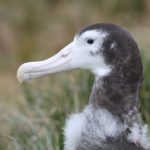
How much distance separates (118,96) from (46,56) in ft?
13.1

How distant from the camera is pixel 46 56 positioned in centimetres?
764

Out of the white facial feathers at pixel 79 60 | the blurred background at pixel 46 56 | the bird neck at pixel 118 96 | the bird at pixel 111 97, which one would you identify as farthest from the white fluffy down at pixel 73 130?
the blurred background at pixel 46 56

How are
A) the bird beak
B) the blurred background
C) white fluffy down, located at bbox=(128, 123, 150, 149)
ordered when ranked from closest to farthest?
white fluffy down, located at bbox=(128, 123, 150, 149), the bird beak, the blurred background

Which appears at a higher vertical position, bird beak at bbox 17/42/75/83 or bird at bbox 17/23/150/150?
bird beak at bbox 17/42/75/83

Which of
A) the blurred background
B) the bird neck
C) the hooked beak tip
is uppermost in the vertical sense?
the blurred background

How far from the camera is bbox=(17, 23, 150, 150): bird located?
12.0 feet

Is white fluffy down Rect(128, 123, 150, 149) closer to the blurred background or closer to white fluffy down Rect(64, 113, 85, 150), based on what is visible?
white fluffy down Rect(64, 113, 85, 150)

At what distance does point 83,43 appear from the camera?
3.79 m

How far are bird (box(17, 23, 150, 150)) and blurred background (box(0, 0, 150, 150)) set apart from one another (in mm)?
686

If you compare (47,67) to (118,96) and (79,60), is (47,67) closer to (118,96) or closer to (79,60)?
(79,60)

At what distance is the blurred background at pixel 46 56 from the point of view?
16.1 feet

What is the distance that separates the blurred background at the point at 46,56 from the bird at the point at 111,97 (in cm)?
69

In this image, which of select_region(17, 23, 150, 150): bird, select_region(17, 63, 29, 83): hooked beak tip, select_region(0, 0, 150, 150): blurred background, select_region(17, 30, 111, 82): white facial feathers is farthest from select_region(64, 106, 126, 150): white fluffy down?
select_region(0, 0, 150, 150): blurred background

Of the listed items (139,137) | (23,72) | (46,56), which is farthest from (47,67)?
(46,56)
